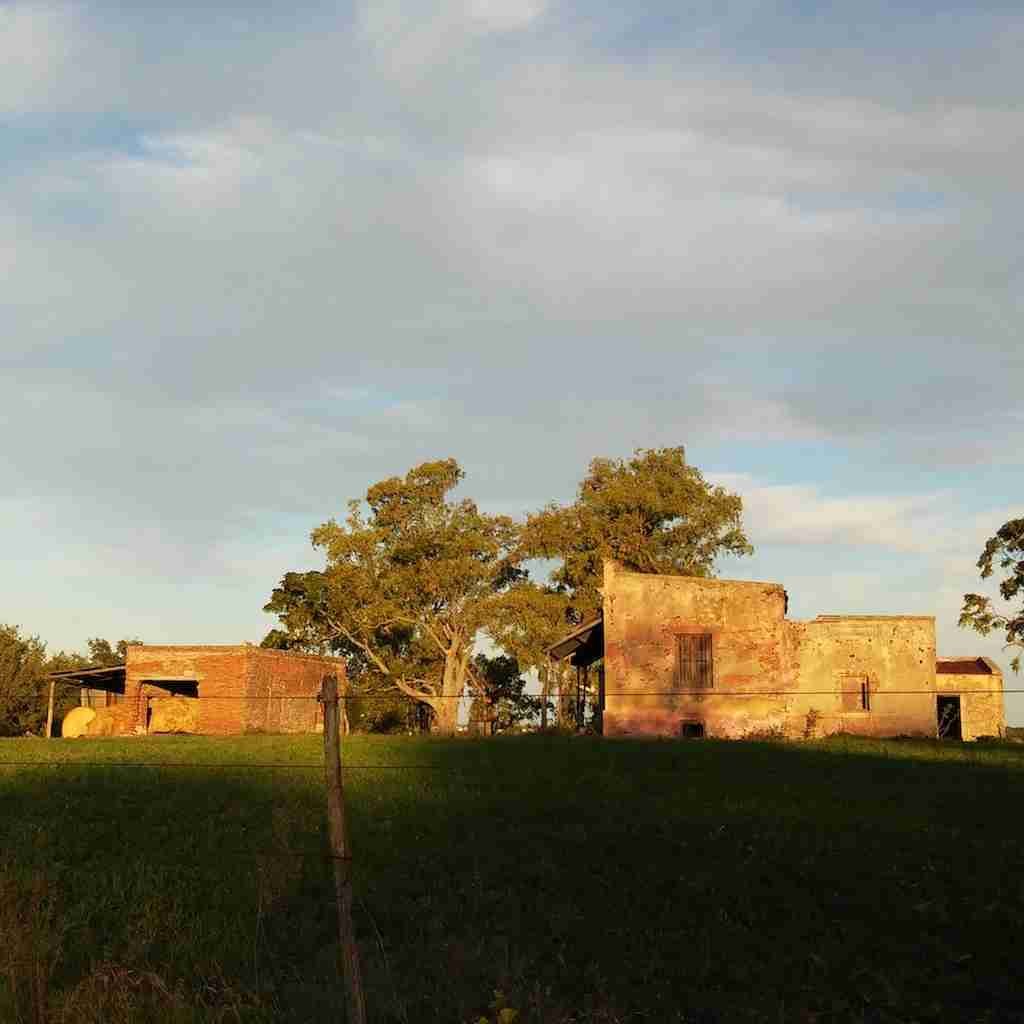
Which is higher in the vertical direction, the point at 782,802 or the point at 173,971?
the point at 782,802

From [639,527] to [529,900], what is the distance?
46.6 m

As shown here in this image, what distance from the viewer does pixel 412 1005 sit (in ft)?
33.6

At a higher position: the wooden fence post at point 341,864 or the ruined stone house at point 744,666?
the ruined stone house at point 744,666

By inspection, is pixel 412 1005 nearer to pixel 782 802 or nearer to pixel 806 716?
pixel 782 802

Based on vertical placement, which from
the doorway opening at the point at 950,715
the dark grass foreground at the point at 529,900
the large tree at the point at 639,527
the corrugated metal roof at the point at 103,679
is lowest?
the dark grass foreground at the point at 529,900

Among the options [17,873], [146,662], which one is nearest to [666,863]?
[17,873]

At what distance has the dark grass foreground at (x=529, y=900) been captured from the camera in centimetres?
1031

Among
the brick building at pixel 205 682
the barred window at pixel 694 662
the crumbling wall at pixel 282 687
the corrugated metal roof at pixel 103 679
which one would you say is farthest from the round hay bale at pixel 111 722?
the barred window at pixel 694 662

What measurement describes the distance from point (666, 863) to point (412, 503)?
151ft

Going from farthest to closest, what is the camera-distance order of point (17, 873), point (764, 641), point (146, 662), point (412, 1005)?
1. point (146, 662)
2. point (764, 641)
3. point (17, 873)
4. point (412, 1005)

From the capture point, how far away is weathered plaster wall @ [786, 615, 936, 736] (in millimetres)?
39062

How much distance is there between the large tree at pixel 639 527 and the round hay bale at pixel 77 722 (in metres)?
21.9

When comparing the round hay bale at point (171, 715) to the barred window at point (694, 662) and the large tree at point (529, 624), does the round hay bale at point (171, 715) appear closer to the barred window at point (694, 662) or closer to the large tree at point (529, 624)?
the large tree at point (529, 624)

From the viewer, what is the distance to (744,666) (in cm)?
3781
